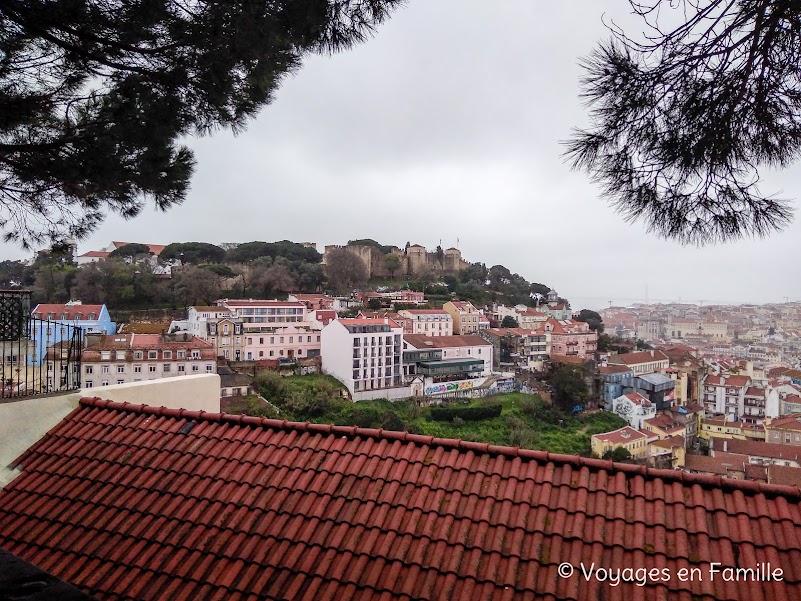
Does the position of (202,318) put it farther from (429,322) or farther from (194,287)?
(429,322)

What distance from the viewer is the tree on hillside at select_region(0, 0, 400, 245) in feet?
7.70

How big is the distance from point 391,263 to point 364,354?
104 feet

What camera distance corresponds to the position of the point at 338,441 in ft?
8.90

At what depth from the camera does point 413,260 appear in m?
62.1

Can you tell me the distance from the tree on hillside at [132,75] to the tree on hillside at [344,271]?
149 ft

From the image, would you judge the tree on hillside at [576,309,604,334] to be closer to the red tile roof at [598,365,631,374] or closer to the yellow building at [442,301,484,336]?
the red tile roof at [598,365,631,374]

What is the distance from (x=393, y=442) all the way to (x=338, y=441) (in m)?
0.32

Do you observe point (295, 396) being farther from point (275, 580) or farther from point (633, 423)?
point (275, 580)

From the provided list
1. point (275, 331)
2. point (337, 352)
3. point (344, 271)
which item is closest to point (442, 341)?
point (337, 352)

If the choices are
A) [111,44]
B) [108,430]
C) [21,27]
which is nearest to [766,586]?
[108,430]

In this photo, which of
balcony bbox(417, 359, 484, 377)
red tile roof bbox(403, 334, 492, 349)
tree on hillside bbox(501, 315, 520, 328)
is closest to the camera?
balcony bbox(417, 359, 484, 377)

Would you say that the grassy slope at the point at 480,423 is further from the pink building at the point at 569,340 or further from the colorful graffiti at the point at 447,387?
the pink building at the point at 569,340

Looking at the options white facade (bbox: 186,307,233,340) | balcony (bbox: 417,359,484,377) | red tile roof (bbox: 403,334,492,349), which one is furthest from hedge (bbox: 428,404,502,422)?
white facade (bbox: 186,307,233,340)

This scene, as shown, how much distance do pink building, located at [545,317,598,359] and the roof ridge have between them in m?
39.5
